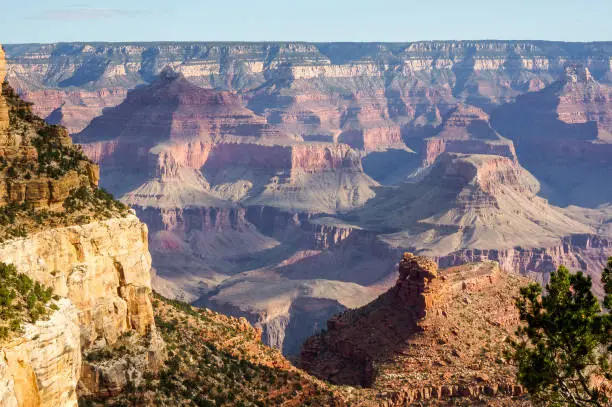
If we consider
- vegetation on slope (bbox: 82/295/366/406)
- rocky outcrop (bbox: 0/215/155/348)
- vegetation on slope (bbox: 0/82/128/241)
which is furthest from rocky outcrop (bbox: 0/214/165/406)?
vegetation on slope (bbox: 82/295/366/406)

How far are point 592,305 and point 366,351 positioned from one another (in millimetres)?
32493

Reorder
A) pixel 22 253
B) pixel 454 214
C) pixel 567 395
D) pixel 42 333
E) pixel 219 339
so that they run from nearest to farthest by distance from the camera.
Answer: pixel 42 333 → pixel 22 253 → pixel 567 395 → pixel 219 339 → pixel 454 214

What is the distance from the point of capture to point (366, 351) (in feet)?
225

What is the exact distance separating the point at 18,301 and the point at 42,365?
3.24 metres

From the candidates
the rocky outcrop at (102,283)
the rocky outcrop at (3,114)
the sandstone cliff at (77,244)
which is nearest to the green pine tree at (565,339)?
the rocky outcrop at (102,283)

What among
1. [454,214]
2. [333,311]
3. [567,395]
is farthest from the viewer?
[454,214]

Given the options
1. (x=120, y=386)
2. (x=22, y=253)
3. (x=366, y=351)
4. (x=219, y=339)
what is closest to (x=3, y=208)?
(x=22, y=253)

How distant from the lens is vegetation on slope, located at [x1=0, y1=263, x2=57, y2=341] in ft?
93.8

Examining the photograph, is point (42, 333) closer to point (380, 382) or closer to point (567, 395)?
point (567, 395)

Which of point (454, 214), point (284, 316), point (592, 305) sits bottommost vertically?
point (284, 316)

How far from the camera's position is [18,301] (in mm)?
30672

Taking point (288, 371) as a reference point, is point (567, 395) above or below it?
above

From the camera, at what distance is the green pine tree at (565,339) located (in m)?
36.7

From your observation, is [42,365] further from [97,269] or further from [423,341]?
[423,341]
